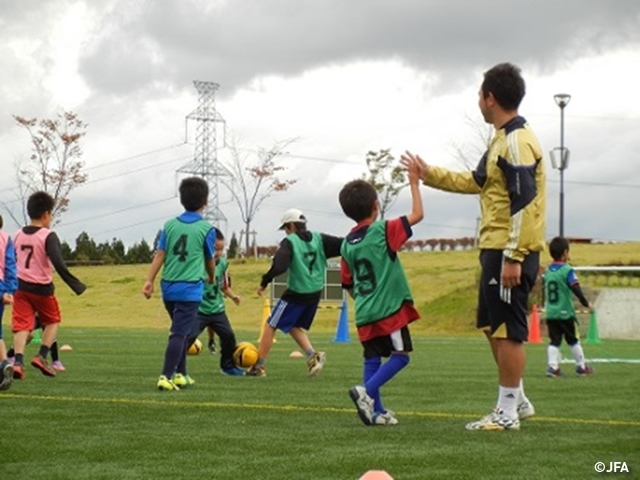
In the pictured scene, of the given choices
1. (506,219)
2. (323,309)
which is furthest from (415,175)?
(323,309)

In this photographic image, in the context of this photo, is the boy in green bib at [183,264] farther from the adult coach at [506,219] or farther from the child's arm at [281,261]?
the adult coach at [506,219]

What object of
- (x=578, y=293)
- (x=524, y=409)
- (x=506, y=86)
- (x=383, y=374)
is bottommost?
(x=524, y=409)

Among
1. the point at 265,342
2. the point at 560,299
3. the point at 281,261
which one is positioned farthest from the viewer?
the point at 560,299

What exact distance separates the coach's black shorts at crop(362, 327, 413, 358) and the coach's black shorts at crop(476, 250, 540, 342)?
0.84 metres

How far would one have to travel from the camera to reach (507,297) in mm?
8094

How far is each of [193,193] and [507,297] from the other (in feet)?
15.1

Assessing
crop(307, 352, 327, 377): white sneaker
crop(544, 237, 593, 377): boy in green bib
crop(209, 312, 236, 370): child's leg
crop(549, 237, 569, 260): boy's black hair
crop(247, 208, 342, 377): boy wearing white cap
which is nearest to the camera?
crop(307, 352, 327, 377): white sneaker

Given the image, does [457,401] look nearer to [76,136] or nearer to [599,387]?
[599,387]

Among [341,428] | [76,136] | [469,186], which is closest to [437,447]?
[341,428]

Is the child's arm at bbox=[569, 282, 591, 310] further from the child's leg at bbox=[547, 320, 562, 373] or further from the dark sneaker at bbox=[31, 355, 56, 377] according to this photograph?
the dark sneaker at bbox=[31, 355, 56, 377]

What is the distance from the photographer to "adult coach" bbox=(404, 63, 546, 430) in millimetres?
7980

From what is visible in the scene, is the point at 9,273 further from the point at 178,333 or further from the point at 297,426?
the point at 297,426

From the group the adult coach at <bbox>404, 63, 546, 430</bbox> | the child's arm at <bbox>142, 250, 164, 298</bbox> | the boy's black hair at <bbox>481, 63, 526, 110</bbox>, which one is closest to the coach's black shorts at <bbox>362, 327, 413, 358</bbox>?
the adult coach at <bbox>404, 63, 546, 430</bbox>

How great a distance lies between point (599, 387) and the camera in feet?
42.1
